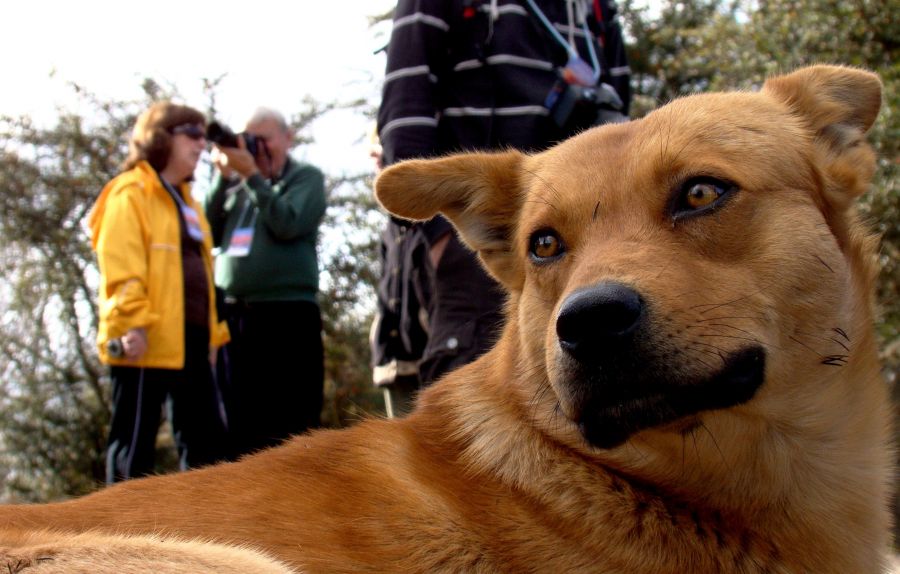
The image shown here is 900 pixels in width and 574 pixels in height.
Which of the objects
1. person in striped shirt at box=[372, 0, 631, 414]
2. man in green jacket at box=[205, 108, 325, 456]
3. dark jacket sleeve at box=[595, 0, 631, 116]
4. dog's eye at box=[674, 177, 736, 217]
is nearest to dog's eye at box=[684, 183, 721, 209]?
dog's eye at box=[674, 177, 736, 217]

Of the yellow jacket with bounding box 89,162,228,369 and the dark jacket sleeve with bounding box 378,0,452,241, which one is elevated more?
the dark jacket sleeve with bounding box 378,0,452,241

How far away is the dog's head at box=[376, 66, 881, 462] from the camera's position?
7.05 feet

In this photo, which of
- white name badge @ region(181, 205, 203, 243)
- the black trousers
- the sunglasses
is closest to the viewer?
the black trousers

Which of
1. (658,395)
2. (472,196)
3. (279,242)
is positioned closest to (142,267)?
(279,242)

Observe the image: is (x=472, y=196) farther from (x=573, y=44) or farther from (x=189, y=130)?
(x=189, y=130)

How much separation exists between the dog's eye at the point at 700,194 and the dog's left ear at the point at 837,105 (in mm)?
524

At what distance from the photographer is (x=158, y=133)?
5.60 m

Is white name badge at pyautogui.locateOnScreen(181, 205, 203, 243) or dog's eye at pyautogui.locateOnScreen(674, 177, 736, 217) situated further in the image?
white name badge at pyautogui.locateOnScreen(181, 205, 203, 243)

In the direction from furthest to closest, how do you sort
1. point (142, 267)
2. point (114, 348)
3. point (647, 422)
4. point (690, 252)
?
point (142, 267), point (114, 348), point (690, 252), point (647, 422)

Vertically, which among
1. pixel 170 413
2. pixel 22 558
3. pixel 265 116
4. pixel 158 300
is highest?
pixel 265 116

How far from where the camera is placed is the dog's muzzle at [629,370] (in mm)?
2098

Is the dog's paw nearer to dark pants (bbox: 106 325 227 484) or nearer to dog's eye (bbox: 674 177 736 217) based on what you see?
dog's eye (bbox: 674 177 736 217)

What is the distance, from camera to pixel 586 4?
432cm

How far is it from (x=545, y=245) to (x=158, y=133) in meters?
3.68
